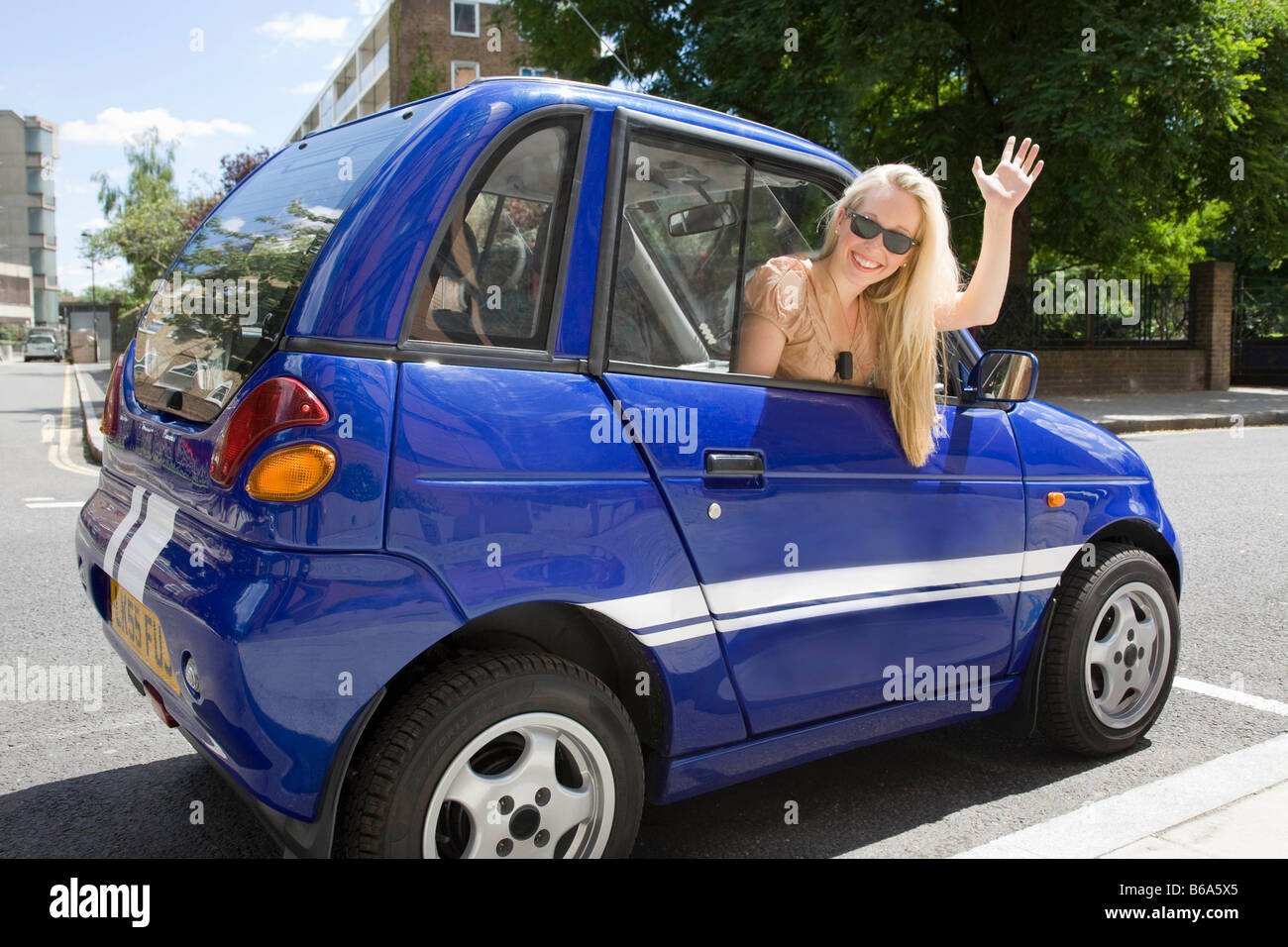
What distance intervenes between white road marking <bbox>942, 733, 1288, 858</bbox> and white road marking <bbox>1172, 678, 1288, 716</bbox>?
58 centimetres

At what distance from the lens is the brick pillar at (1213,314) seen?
2378cm

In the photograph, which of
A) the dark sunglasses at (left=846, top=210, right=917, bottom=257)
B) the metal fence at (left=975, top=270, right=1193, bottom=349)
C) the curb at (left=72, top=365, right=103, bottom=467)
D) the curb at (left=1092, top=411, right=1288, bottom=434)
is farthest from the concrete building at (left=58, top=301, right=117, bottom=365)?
the dark sunglasses at (left=846, top=210, right=917, bottom=257)

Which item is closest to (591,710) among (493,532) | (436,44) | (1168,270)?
(493,532)

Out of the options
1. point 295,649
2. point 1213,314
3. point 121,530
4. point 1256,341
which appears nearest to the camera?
point 295,649

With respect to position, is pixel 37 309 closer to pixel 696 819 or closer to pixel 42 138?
pixel 42 138

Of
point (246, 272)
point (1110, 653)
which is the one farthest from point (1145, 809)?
point (246, 272)

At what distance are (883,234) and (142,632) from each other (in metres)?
2.09

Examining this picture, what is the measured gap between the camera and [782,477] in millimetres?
2639

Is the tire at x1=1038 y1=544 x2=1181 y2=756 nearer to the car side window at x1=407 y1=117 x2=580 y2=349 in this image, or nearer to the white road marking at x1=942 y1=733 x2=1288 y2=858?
the white road marking at x1=942 y1=733 x2=1288 y2=858

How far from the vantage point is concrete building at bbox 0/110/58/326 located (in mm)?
99562

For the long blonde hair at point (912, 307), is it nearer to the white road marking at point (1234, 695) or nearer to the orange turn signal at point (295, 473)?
the orange turn signal at point (295, 473)

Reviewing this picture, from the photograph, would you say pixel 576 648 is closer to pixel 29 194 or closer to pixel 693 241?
pixel 693 241

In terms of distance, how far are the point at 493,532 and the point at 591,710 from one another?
1.52 feet

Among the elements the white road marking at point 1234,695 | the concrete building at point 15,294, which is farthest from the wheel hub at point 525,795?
the concrete building at point 15,294
